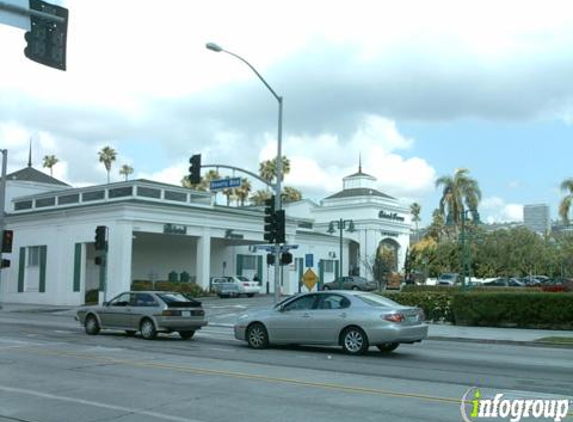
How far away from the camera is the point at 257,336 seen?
17.2 m

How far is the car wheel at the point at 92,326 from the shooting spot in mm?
21719

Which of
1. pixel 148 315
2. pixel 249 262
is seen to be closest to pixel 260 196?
pixel 249 262

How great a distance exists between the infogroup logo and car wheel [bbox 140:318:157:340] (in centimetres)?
1189

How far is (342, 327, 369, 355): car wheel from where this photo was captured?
15.6 m

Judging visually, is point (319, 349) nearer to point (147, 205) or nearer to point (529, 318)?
point (529, 318)

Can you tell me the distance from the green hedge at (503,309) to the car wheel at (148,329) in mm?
12366

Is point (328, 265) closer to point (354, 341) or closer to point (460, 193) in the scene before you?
point (460, 193)

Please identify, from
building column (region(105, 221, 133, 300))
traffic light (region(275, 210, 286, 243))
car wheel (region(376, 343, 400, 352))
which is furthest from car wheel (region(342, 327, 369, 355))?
building column (region(105, 221, 133, 300))

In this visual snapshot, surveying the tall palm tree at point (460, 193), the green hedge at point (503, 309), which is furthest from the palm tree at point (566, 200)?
the green hedge at point (503, 309)

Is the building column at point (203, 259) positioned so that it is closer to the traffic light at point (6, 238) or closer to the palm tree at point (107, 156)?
the traffic light at point (6, 238)

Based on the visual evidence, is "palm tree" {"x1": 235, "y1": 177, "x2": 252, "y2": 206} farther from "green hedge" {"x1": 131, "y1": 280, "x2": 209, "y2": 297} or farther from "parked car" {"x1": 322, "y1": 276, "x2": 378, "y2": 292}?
"green hedge" {"x1": 131, "y1": 280, "x2": 209, "y2": 297}

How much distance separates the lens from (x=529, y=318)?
82.7 ft

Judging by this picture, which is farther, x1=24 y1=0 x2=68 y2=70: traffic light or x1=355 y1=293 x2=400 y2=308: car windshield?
x1=355 y1=293 x2=400 y2=308: car windshield

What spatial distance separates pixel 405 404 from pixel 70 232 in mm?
40139
